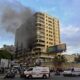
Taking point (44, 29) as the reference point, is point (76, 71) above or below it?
below

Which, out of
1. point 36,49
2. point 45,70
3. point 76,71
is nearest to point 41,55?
point 36,49

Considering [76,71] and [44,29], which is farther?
[44,29]

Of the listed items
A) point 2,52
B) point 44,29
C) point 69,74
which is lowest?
point 69,74

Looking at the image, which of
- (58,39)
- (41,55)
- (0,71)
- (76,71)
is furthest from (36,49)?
(76,71)

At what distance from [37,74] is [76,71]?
16.0 metres

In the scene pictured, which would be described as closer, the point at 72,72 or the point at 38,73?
the point at 38,73

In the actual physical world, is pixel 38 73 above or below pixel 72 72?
below

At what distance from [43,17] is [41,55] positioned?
159 ft

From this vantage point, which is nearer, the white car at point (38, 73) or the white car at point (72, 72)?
the white car at point (38, 73)

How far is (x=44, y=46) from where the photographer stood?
151 meters

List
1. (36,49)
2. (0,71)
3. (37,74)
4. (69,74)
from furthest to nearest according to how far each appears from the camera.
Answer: (36,49) < (0,71) < (69,74) < (37,74)

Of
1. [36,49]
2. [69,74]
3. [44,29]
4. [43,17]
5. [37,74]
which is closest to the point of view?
[37,74]

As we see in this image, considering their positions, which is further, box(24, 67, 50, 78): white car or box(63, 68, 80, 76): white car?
box(63, 68, 80, 76): white car

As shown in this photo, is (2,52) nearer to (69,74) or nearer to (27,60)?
(27,60)
